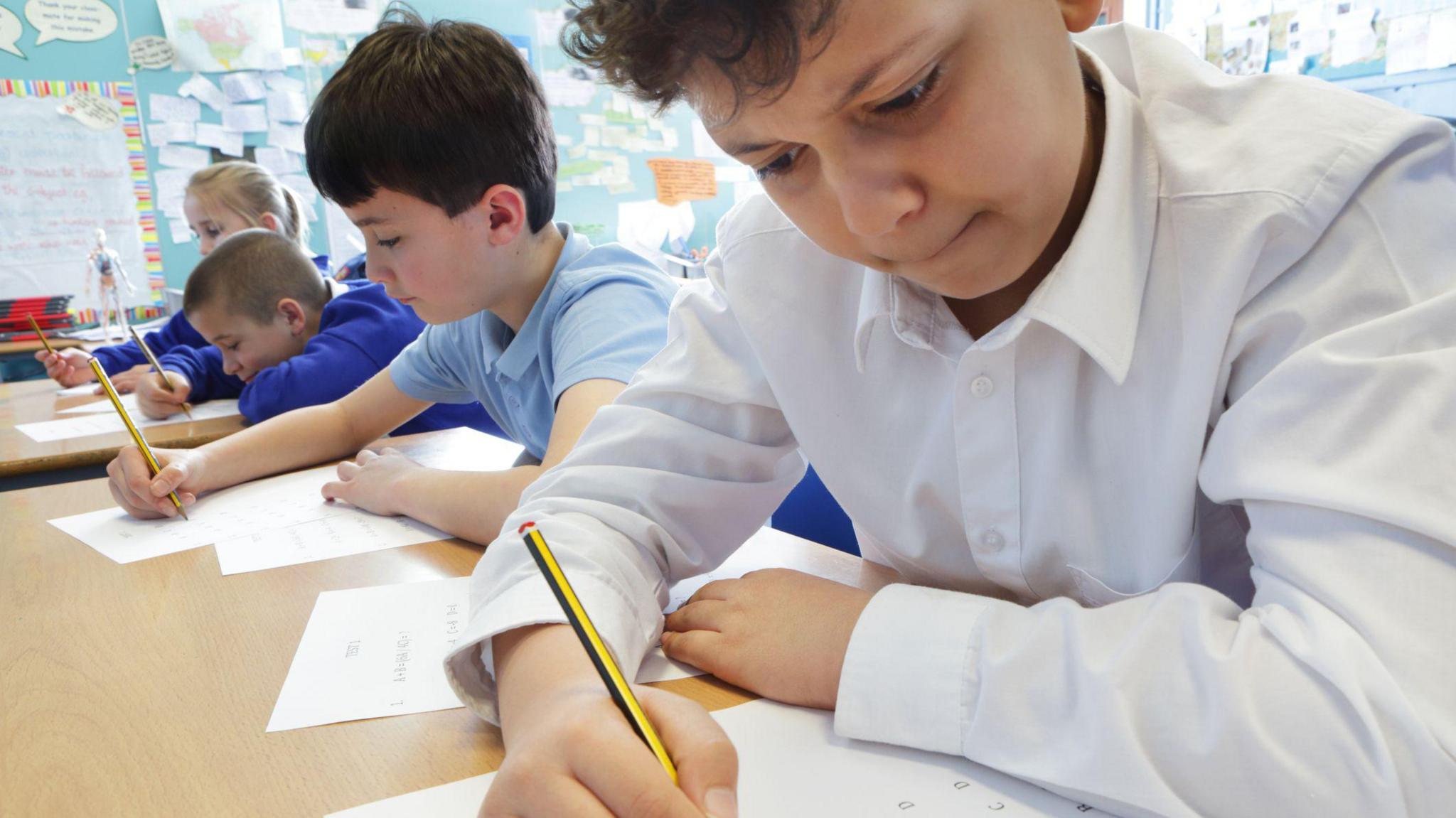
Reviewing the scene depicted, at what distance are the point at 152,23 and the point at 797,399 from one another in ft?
10.1

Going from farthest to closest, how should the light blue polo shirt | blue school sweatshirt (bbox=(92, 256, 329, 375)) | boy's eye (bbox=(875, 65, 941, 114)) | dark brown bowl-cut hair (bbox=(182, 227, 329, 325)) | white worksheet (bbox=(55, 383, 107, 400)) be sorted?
blue school sweatshirt (bbox=(92, 256, 329, 375))
white worksheet (bbox=(55, 383, 107, 400))
dark brown bowl-cut hair (bbox=(182, 227, 329, 325))
the light blue polo shirt
boy's eye (bbox=(875, 65, 941, 114))

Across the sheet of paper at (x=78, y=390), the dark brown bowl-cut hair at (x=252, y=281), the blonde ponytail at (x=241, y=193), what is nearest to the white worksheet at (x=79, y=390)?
the sheet of paper at (x=78, y=390)

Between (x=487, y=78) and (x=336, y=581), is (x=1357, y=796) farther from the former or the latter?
(x=487, y=78)

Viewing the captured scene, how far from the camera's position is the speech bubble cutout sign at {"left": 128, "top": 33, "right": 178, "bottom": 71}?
115 inches

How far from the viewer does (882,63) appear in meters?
0.45

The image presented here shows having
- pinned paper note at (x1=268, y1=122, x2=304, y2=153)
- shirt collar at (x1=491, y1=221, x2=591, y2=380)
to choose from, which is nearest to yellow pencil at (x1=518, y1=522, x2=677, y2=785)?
shirt collar at (x1=491, y1=221, x2=591, y2=380)

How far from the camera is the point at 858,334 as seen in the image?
2.11 ft

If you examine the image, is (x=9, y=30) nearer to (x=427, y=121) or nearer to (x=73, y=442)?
(x=73, y=442)

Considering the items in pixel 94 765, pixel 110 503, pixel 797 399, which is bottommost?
pixel 110 503

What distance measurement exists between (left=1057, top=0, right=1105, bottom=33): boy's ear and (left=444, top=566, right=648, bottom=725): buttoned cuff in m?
0.42

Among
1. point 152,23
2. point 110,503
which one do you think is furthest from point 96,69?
point 110,503

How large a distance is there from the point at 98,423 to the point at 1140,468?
176 centimetres

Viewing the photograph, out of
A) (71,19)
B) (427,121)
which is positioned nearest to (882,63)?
(427,121)

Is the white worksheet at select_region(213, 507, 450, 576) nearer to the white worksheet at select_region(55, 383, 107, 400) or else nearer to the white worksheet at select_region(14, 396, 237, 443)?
the white worksheet at select_region(14, 396, 237, 443)
